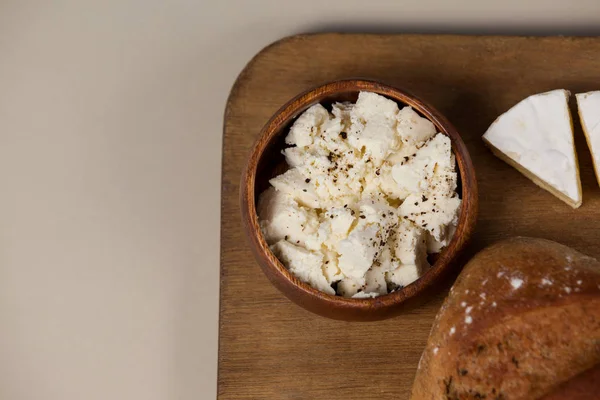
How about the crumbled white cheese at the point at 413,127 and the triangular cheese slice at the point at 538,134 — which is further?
the triangular cheese slice at the point at 538,134

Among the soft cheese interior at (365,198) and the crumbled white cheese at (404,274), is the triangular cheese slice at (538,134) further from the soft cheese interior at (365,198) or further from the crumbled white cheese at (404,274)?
the crumbled white cheese at (404,274)

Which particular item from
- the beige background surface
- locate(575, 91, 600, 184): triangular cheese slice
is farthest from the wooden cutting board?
the beige background surface

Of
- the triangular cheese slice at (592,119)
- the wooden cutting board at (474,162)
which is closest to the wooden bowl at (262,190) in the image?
the wooden cutting board at (474,162)

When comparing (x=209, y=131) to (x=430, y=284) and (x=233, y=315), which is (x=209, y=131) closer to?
(x=233, y=315)

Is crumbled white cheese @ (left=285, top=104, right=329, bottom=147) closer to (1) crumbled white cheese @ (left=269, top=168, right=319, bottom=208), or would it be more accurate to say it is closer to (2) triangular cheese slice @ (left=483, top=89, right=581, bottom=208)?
(1) crumbled white cheese @ (left=269, top=168, right=319, bottom=208)

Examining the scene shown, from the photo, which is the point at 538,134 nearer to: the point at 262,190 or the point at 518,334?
the point at 518,334

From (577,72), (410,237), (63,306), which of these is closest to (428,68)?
(577,72)

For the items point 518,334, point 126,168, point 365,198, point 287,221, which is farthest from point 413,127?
point 126,168
